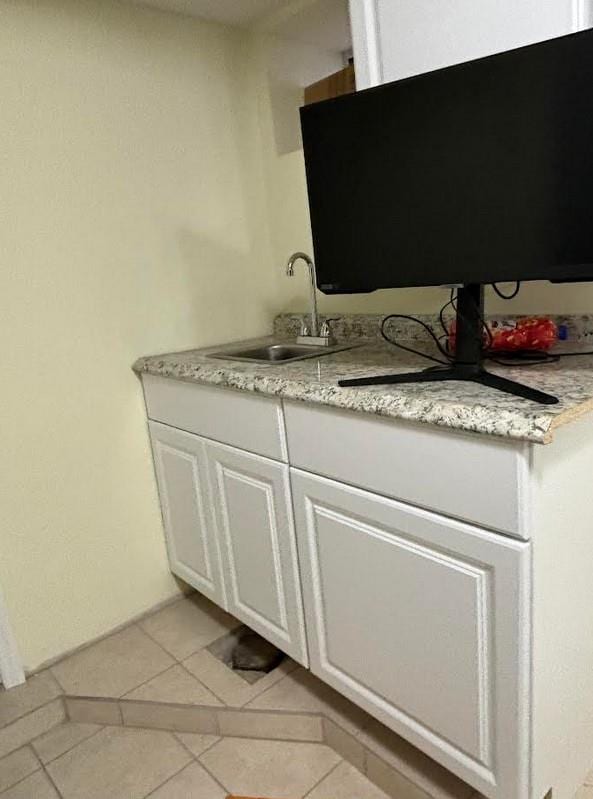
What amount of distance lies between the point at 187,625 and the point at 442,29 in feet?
6.12

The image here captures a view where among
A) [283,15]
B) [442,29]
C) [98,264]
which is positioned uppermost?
[283,15]

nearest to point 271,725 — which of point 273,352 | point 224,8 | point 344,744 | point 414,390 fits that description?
point 344,744

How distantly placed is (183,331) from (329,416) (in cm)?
94

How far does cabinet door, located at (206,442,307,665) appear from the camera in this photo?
146 centimetres

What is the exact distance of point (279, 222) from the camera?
2158 mm

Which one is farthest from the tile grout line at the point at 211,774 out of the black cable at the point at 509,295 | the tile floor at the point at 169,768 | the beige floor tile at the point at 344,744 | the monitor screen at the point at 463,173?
the black cable at the point at 509,295

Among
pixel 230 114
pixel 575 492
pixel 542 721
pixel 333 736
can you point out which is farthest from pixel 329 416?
pixel 230 114

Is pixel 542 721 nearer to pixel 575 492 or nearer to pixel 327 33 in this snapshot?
pixel 575 492

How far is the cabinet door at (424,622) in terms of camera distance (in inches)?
39.6

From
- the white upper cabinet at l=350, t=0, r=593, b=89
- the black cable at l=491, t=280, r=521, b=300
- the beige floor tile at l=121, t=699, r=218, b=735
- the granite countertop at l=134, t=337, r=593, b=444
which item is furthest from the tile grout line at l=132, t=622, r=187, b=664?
the white upper cabinet at l=350, t=0, r=593, b=89

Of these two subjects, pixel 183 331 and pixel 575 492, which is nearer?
pixel 575 492

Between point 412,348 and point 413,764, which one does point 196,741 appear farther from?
point 412,348

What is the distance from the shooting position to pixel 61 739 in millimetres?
1610

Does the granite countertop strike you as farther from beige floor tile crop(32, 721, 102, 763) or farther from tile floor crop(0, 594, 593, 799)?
beige floor tile crop(32, 721, 102, 763)
